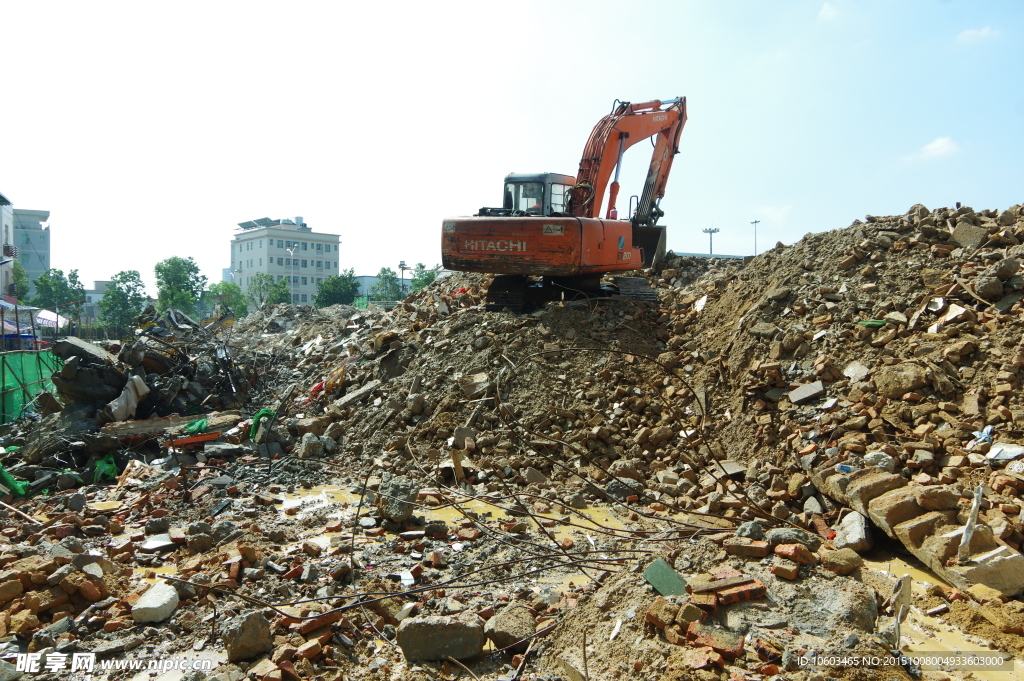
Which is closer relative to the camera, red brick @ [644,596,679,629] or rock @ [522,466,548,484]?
red brick @ [644,596,679,629]

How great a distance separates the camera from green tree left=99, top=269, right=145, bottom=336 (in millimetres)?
38000

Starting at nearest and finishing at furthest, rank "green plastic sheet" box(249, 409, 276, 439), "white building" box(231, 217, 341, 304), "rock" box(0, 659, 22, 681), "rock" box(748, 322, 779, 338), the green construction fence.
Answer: "rock" box(0, 659, 22, 681), "rock" box(748, 322, 779, 338), "green plastic sheet" box(249, 409, 276, 439), the green construction fence, "white building" box(231, 217, 341, 304)

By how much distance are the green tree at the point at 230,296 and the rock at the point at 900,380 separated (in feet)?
168

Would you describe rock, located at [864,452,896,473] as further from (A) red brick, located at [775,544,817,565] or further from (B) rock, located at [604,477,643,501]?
(B) rock, located at [604,477,643,501]

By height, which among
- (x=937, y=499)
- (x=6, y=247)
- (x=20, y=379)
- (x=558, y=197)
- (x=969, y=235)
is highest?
(x=6, y=247)

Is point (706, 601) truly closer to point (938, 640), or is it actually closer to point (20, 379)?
point (938, 640)

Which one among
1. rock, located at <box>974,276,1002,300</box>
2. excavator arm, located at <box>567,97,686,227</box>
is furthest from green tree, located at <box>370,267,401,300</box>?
rock, located at <box>974,276,1002,300</box>

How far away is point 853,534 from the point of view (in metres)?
4.64

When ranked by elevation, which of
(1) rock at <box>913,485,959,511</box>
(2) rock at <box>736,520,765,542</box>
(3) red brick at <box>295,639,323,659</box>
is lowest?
(3) red brick at <box>295,639,323,659</box>

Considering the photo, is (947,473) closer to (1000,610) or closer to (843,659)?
(1000,610)

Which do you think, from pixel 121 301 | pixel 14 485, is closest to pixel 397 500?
pixel 14 485

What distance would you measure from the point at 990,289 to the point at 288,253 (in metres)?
75.9

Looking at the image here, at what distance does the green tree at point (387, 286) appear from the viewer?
160ft

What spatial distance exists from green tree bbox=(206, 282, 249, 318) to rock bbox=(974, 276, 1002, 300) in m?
51.5
